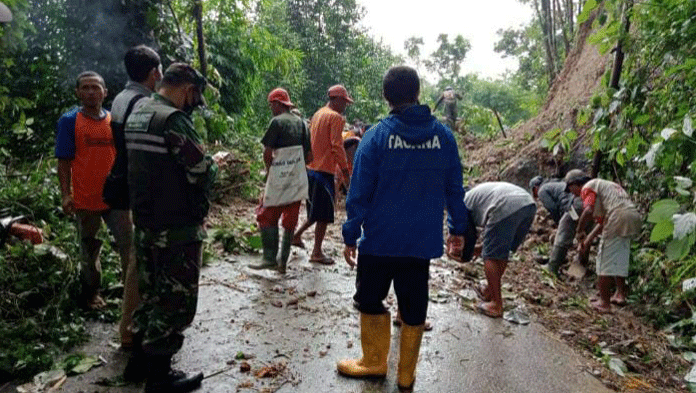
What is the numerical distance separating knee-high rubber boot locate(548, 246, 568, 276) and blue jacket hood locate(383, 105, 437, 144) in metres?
4.62

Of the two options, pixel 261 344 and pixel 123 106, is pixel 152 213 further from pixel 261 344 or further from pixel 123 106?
pixel 261 344

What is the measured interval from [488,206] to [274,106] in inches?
92.3

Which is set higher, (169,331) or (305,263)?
(169,331)

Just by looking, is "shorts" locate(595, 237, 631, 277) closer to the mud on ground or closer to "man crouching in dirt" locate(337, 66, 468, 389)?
the mud on ground

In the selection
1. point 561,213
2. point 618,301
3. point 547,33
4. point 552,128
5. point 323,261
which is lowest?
point 618,301

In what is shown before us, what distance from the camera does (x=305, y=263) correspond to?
590 centimetres

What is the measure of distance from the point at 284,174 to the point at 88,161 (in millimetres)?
1955

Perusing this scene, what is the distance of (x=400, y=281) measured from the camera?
10.5 feet

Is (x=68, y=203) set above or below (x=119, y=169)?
below

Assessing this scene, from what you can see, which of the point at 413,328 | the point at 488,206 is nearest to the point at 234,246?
the point at 488,206

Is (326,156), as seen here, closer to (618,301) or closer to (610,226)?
(610,226)

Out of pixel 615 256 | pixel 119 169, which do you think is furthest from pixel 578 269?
pixel 119 169

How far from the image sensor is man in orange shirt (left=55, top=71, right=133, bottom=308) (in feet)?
12.0

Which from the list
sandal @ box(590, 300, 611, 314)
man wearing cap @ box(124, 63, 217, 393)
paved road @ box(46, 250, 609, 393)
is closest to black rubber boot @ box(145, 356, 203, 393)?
man wearing cap @ box(124, 63, 217, 393)
